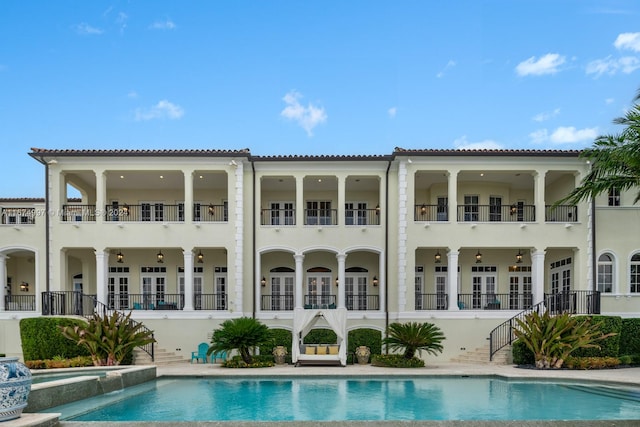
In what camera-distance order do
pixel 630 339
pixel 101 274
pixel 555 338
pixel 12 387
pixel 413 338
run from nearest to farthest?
1. pixel 12 387
2. pixel 555 338
3. pixel 413 338
4. pixel 630 339
5. pixel 101 274

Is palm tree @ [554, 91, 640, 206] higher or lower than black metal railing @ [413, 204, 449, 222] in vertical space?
higher

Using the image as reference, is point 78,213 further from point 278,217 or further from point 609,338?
point 609,338

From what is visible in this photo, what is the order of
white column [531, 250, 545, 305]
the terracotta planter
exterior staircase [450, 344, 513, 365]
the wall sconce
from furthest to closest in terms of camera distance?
the wall sconce
white column [531, 250, 545, 305]
exterior staircase [450, 344, 513, 365]
the terracotta planter

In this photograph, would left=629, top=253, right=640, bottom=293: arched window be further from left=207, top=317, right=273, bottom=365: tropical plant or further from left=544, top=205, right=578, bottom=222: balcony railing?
left=207, top=317, right=273, bottom=365: tropical plant

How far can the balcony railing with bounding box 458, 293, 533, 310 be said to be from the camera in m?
23.8

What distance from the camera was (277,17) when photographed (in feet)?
80.2

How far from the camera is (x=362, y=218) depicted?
2453cm

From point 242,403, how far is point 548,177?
18163 millimetres

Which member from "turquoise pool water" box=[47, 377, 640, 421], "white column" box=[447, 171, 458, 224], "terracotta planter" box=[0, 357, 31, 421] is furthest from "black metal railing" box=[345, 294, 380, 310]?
"terracotta planter" box=[0, 357, 31, 421]

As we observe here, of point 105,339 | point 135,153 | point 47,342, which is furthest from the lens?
point 135,153

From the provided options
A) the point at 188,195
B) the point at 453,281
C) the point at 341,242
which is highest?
the point at 188,195

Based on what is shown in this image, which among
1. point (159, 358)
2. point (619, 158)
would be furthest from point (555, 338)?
point (159, 358)

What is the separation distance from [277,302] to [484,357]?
30.7ft

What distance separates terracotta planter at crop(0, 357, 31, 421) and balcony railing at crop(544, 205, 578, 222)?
19.9m
